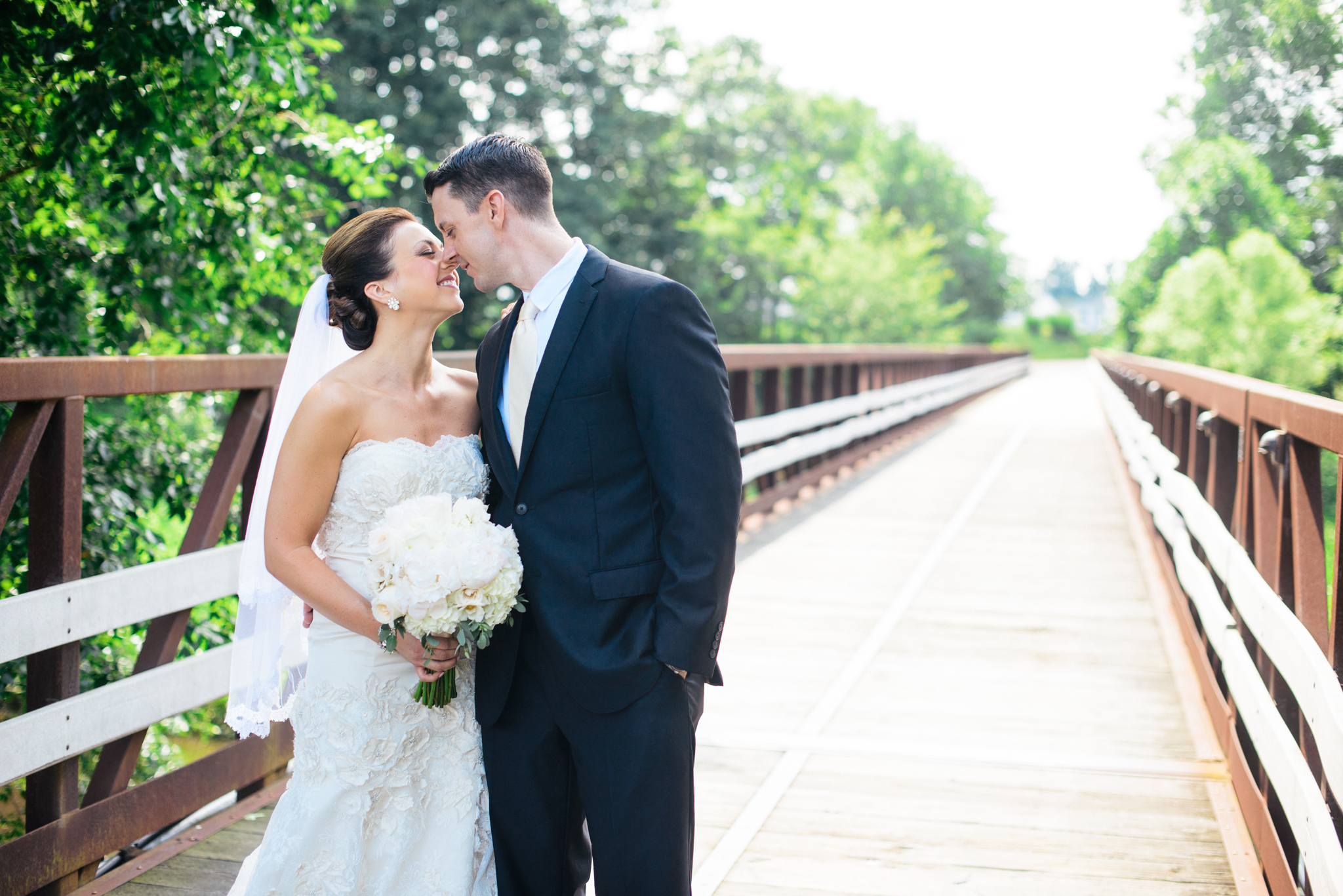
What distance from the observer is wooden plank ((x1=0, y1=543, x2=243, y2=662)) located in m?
2.72

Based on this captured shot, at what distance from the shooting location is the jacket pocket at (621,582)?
2332 mm

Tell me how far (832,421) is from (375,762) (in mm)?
9185

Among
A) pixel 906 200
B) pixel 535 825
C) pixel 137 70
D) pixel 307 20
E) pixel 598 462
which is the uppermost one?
pixel 906 200

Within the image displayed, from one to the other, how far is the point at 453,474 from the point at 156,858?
159 cm

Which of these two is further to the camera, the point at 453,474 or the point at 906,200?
the point at 906,200

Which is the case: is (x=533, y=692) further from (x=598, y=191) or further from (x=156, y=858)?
(x=598, y=191)

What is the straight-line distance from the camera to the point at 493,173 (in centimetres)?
Answer: 243

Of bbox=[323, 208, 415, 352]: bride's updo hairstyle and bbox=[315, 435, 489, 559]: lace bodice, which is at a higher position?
bbox=[323, 208, 415, 352]: bride's updo hairstyle

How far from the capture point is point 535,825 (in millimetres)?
2564

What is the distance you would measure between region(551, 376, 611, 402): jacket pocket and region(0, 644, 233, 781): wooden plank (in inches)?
58.9

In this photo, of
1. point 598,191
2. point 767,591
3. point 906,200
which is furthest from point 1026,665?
point 906,200

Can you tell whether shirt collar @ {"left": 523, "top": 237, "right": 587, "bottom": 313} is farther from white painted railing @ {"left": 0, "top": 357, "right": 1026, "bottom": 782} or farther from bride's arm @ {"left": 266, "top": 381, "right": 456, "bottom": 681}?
white painted railing @ {"left": 0, "top": 357, "right": 1026, "bottom": 782}

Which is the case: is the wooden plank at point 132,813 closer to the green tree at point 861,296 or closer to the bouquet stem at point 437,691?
the bouquet stem at point 437,691

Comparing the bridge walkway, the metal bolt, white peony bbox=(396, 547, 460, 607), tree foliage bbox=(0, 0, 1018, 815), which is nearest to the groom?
white peony bbox=(396, 547, 460, 607)
